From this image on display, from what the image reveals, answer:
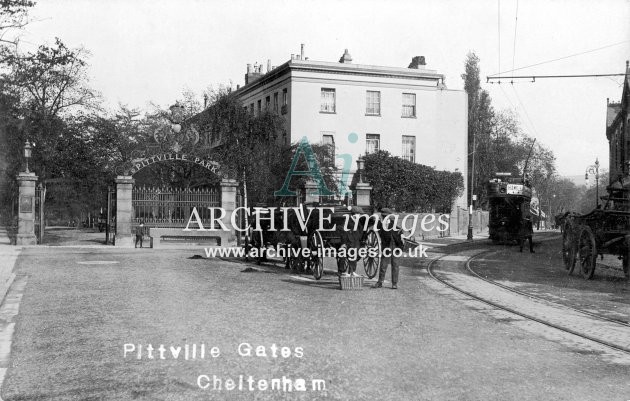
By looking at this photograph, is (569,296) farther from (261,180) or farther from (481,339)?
(261,180)

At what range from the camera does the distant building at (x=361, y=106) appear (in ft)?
128

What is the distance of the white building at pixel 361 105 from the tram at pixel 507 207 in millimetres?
10471

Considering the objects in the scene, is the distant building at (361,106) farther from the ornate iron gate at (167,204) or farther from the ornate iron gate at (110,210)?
the ornate iron gate at (110,210)

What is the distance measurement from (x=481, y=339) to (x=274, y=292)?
15.9 feet

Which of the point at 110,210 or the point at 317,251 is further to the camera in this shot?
the point at 110,210

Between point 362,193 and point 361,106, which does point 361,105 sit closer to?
point 361,106

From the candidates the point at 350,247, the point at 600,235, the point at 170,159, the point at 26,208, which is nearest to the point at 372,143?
the point at 170,159

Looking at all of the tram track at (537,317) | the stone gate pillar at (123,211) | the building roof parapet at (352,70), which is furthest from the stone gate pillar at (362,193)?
the building roof parapet at (352,70)

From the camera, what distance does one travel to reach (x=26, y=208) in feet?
77.7

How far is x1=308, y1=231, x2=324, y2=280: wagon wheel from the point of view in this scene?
1330 cm

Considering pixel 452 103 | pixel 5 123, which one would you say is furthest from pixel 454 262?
pixel 452 103

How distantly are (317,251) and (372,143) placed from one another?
89.9ft

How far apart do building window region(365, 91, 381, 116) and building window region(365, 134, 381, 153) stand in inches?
55.1

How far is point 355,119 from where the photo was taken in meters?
39.9
